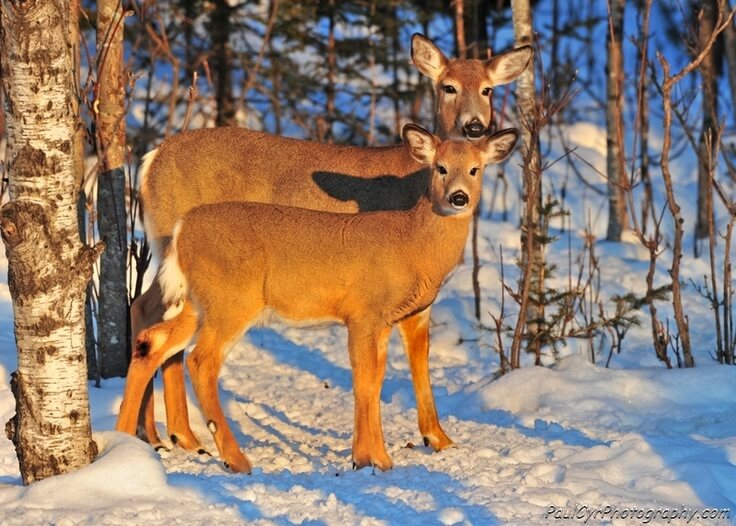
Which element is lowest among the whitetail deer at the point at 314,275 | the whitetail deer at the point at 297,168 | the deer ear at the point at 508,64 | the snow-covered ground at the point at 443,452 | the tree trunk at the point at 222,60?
the snow-covered ground at the point at 443,452

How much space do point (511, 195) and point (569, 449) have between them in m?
11.5

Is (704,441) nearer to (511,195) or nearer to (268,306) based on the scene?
(268,306)

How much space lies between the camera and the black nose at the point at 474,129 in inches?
329

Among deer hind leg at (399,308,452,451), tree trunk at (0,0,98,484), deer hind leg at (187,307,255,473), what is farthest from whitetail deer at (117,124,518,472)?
tree trunk at (0,0,98,484)

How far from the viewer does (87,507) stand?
5.48 meters

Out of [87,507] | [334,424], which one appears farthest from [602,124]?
[87,507]

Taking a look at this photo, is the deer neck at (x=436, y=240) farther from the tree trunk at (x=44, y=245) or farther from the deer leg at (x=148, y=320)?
the tree trunk at (x=44, y=245)

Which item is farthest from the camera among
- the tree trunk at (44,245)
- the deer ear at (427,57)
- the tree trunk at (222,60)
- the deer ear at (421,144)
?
the tree trunk at (222,60)

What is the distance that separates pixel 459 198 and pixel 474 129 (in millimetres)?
1510

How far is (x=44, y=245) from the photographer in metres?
5.74

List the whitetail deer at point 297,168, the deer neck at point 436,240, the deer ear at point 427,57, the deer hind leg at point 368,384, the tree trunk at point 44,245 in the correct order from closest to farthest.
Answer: the tree trunk at point 44,245
the deer hind leg at point 368,384
the deer neck at point 436,240
the whitetail deer at point 297,168
the deer ear at point 427,57

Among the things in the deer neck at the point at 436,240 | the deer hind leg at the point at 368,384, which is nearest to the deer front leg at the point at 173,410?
the deer hind leg at the point at 368,384

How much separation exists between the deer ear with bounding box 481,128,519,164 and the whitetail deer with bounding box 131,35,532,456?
33.7 inches

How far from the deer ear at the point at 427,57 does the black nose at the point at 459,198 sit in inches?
81.2
